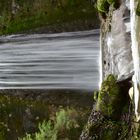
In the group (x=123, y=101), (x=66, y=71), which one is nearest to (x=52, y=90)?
(x=66, y=71)

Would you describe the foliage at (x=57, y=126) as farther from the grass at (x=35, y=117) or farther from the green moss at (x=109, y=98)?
the green moss at (x=109, y=98)


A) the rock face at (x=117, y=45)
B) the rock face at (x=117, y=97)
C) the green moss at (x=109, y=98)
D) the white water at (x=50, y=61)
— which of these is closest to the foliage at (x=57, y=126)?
the white water at (x=50, y=61)

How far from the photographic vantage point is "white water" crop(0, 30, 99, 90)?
6797 millimetres

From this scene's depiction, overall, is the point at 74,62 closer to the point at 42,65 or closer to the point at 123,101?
the point at 42,65

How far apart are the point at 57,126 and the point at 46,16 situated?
215 cm

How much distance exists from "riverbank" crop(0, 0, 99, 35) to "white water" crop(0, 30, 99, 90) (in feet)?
0.47

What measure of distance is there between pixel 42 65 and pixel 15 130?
1.33 meters

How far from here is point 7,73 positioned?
24.6 ft

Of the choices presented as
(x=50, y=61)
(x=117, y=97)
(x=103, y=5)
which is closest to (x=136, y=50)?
(x=117, y=97)

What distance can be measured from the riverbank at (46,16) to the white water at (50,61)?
0.14m

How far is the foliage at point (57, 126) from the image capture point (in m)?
6.57

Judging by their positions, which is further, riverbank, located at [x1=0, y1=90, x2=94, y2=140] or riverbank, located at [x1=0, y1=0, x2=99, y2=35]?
riverbank, located at [x1=0, y1=0, x2=99, y2=35]

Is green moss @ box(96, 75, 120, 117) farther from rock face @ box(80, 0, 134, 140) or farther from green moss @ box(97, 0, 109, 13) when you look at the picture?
green moss @ box(97, 0, 109, 13)

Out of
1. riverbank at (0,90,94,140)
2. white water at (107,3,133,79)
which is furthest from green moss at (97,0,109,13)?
riverbank at (0,90,94,140)
